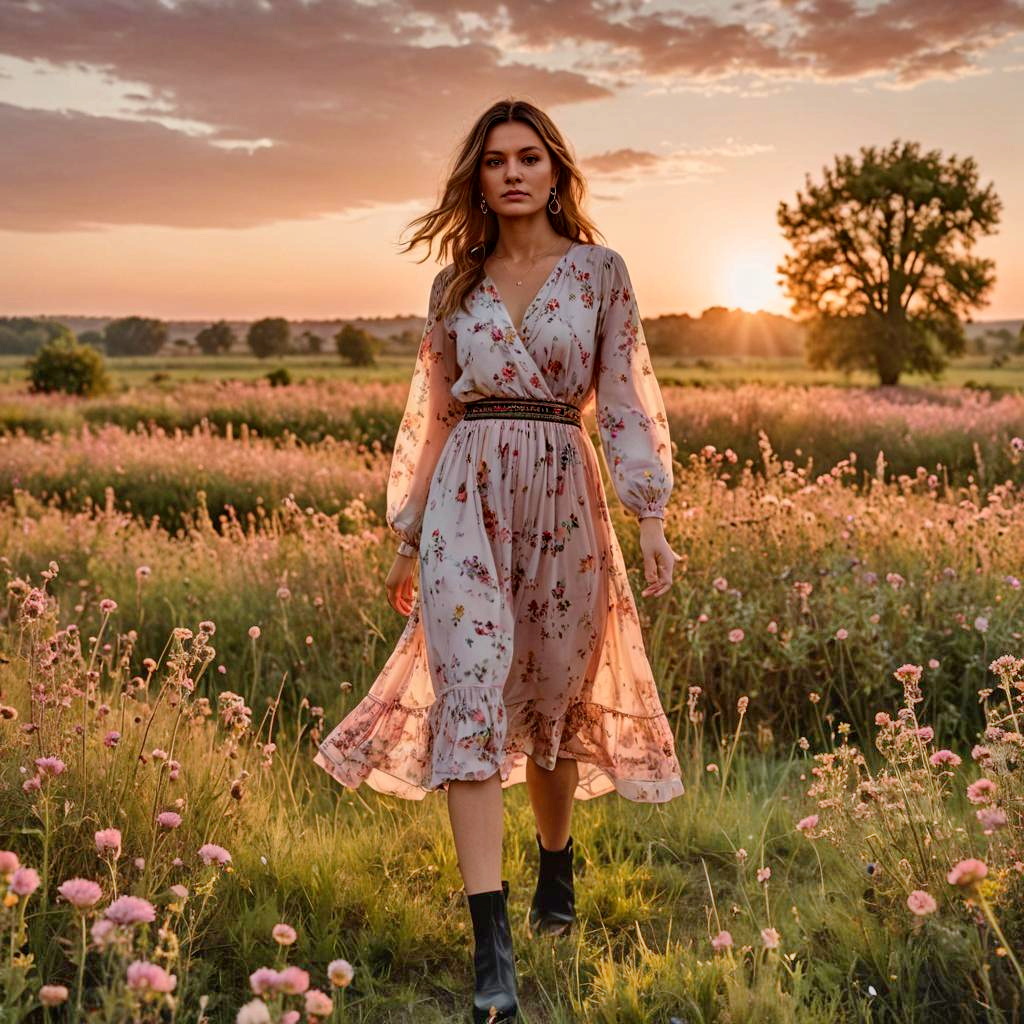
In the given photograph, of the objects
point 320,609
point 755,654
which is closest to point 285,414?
point 320,609

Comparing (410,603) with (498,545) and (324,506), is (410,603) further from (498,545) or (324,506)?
(324,506)

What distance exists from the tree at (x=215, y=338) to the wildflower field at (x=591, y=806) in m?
64.0

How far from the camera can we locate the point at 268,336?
6869cm

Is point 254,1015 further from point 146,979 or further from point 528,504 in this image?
point 528,504

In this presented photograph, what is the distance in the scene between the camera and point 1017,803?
9.07 feet

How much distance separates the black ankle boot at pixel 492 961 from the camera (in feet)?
9.70

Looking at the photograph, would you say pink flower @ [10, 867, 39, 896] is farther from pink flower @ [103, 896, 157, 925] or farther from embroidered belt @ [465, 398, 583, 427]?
embroidered belt @ [465, 398, 583, 427]

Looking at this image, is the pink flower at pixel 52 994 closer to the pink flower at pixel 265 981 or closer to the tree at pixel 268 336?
the pink flower at pixel 265 981

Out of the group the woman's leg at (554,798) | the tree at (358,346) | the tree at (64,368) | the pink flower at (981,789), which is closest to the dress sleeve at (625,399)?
the woman's leg at (554,798)

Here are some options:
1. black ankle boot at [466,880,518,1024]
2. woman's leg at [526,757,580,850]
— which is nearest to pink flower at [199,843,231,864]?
black ankle boot at [466,880,518,1024]

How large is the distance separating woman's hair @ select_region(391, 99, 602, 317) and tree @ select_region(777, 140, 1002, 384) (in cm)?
3567

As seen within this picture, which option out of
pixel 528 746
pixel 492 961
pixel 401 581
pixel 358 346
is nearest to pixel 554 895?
pixel 528 746

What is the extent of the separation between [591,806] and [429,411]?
1.72 metres

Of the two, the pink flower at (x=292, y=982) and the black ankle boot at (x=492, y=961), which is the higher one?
the pink flower at (x=292, y=982)
